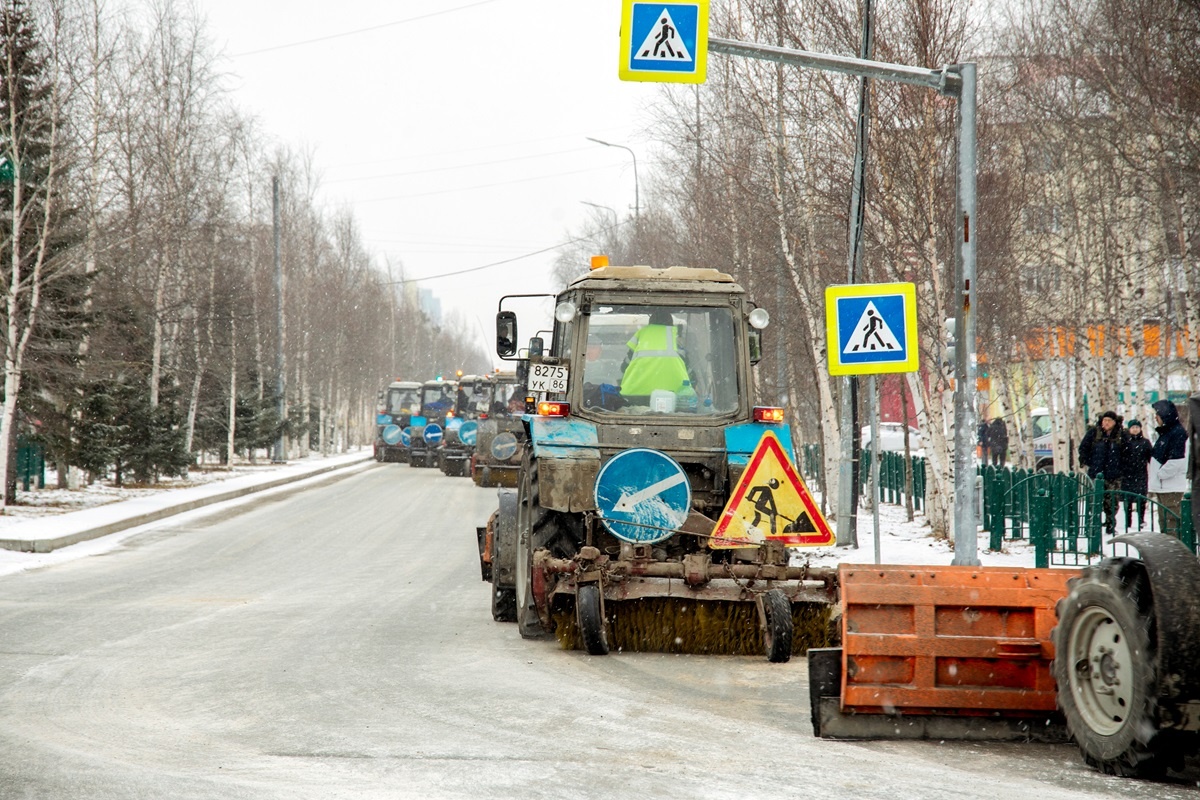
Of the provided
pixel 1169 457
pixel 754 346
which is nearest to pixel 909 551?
pixel 1169 457

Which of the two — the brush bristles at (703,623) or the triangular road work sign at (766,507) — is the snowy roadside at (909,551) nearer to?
the brush bristles at (703,623)

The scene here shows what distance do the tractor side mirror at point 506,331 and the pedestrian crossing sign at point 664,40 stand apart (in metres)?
2.48

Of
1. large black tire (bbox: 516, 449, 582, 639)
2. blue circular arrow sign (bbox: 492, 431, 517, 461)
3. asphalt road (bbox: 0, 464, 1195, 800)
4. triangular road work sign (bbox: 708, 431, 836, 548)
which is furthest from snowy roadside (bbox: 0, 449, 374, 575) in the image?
triangular road work sign (bbox: 708, 431, 836, 548)

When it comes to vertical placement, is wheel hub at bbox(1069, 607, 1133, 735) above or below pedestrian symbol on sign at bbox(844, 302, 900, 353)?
below

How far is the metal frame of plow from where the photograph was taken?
11.3 m

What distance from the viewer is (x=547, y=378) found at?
10.0 metres

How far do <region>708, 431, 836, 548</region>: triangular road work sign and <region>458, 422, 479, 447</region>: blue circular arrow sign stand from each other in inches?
1121

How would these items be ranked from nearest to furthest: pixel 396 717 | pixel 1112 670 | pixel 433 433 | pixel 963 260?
pixel 1112 670 < pixel 396 717 < pixel 963 260 < pixel 433 433

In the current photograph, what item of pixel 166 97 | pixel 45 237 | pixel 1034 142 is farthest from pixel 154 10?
pixel 1034 142

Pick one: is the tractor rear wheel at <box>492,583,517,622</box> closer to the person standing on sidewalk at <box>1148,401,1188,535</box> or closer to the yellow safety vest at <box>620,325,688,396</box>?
the yellow safety vest at <box>620,325,688,396</box>

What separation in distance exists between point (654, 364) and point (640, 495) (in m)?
1.20

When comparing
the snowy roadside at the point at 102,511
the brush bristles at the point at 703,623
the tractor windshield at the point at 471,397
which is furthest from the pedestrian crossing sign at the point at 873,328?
the tractor windshield at the point at 471,397

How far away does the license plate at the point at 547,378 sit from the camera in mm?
9969

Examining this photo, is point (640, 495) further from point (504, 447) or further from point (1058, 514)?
point (1058, 514)
